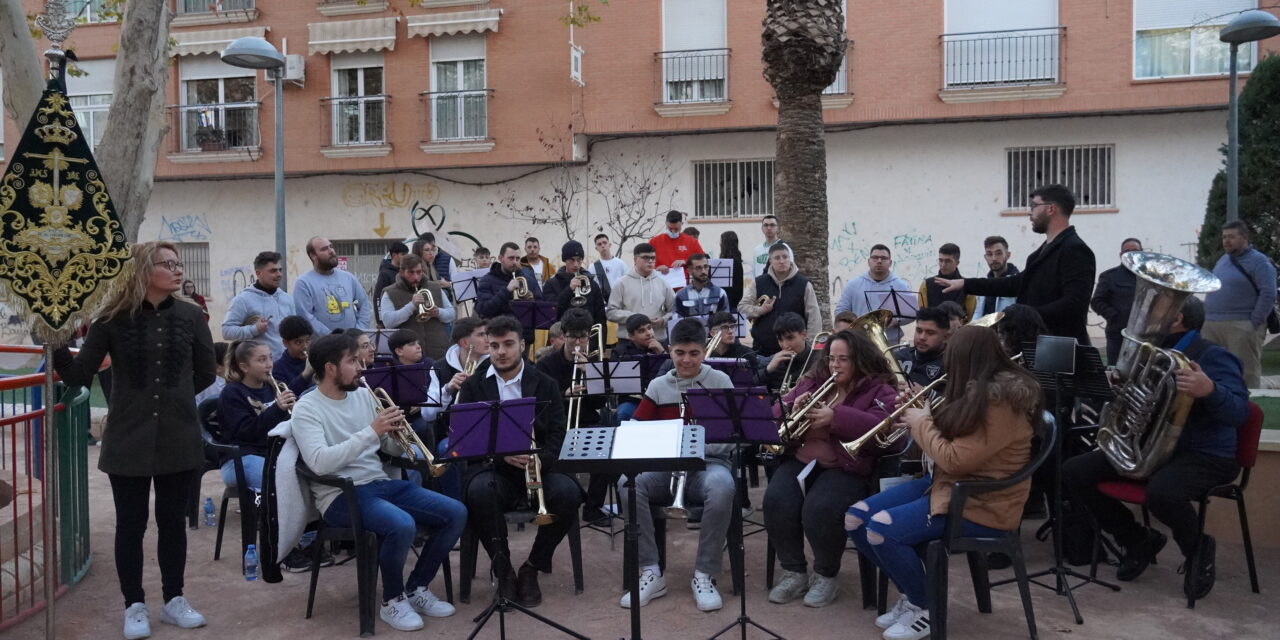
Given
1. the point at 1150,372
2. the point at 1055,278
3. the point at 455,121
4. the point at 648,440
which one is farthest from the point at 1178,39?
the point at 648,440

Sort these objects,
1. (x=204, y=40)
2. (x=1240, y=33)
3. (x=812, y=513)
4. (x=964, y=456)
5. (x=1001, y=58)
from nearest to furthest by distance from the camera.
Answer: (x=964, y=456), (x=812, y=513), (x=1240, y=33), (x=1001, y=58), (x=204, y=40)

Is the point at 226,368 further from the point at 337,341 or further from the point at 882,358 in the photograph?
the point at 882,358

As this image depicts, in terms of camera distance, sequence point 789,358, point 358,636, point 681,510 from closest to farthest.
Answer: point 358,636
point 681,510
point 789,358

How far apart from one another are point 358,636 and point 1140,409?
419 cm

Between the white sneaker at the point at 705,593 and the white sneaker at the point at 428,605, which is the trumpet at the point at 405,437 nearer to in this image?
the white sneaker at the point at 428,605

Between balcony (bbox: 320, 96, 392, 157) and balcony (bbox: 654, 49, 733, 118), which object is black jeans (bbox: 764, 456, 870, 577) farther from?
balcony (bbox: 320, 96, 392, 157)

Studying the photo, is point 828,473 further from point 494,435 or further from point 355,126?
point 355,126

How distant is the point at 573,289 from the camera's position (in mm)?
10547

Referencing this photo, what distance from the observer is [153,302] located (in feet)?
18.1

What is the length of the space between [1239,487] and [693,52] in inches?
618

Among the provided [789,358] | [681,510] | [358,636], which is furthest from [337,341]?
[789,358]

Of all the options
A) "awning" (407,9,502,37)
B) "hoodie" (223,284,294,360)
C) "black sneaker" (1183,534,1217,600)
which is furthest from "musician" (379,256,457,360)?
"awning" (407,9,502,37)

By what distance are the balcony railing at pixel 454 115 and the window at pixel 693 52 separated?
3710 millimetres

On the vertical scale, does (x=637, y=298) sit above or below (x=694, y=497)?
above
